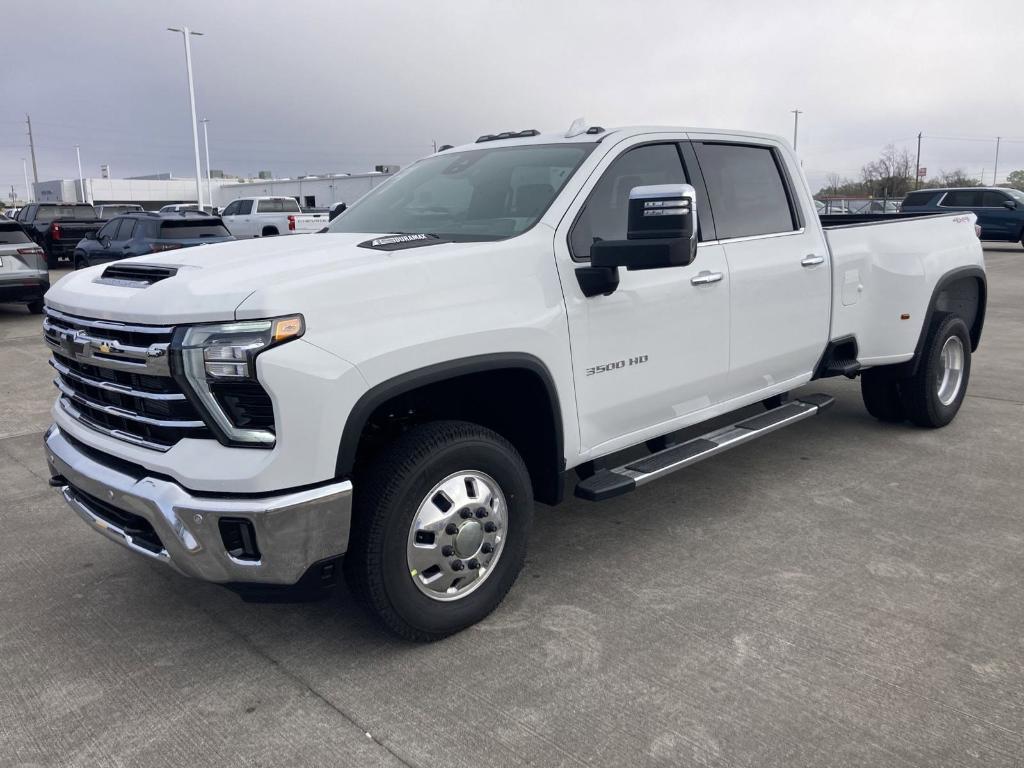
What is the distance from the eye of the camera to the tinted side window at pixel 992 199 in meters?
23.5

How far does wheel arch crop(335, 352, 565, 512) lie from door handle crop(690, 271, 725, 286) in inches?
41.2

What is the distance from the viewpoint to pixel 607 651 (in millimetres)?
3283

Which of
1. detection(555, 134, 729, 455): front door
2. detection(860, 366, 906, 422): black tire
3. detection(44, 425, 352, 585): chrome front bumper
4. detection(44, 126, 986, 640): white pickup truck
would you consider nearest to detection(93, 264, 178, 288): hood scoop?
detection(44, 126, 986, 640): white pickup truck

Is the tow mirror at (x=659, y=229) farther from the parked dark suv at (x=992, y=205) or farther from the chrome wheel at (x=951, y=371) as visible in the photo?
the parked dark suv at (x=992, y=205)

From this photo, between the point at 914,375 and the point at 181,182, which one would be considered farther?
the point at 181,182

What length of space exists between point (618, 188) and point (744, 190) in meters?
Result: 1.05

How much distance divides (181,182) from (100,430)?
97.5m

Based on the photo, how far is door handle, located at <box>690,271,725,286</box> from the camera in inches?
163

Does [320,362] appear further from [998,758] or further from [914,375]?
[914,375]

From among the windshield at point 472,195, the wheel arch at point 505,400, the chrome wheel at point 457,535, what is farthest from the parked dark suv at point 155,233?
the chrome wheel at point 457,535

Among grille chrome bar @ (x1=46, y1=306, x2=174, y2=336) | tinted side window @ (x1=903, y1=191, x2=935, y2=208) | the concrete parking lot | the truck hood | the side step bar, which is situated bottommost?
the concrete parking lot

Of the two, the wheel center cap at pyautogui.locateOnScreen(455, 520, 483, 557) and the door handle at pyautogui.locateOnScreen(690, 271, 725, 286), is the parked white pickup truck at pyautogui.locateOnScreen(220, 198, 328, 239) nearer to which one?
the door handle at pyautogui.locateOnScreen(690, 271, 725, 286)

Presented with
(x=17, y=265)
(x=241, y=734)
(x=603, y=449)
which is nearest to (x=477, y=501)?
(x=603, y=449)

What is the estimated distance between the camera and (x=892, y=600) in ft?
11.9
